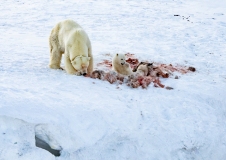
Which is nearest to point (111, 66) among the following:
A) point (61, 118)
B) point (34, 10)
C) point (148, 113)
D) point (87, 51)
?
point (87, 51)

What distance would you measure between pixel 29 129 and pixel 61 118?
555 mm

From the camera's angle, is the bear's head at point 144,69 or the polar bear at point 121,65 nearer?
the polar bear at point 121,65

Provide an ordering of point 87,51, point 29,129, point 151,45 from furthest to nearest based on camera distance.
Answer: point 151,45, point 87,51, point 29,129

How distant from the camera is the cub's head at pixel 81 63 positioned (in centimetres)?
735

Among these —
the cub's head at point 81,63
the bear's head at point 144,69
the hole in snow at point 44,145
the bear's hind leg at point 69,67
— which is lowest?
the hole in snow at point 44,145

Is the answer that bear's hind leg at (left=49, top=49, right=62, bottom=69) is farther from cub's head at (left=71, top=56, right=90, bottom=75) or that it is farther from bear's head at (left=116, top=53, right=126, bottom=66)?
bear's head at (left=116, top=53, right=126, bottom=66)

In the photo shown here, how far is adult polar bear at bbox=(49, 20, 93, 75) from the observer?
24.3 feet

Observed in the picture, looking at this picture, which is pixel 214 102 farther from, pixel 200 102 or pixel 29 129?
pixel 29 129

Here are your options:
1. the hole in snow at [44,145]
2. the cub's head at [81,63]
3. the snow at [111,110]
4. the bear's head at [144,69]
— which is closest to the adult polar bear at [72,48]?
the cub's head at [81,63]

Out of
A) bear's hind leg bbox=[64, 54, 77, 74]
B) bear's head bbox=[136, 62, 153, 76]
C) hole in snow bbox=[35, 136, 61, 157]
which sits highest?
bear's hind leg bbox=[64, 54, 77, 74]

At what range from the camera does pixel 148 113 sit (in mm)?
6242

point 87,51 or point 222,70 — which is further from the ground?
point 87,51

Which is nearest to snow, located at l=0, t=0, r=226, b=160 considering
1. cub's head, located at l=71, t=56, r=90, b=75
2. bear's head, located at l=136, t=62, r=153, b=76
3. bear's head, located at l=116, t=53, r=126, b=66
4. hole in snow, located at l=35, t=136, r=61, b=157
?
hole in snow, located at l=35, t=136, r=61, b=157

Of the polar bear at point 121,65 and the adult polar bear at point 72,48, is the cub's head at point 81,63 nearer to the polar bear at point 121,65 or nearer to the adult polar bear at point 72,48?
the adult polar bear at point 72,48
